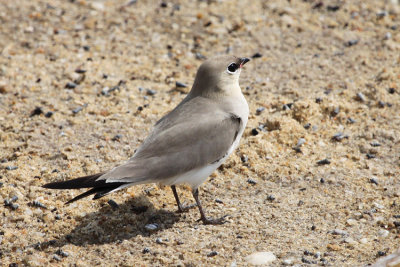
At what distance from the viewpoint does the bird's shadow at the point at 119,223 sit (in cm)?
478

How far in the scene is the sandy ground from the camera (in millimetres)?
4706

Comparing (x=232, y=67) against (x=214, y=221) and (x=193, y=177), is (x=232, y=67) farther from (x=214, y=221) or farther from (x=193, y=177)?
(x=214, y=221)

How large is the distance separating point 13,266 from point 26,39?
4.20 meters

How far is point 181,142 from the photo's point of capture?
15.8ft

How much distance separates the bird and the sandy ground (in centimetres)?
43

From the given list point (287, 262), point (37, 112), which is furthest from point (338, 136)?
point (37, 112)

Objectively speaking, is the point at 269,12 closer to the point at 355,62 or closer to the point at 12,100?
the point at 355,62

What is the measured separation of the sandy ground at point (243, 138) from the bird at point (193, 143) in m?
0.43

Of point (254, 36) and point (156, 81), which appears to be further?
point (254, 36)

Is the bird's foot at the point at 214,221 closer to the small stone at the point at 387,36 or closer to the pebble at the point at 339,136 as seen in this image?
the pebble at the point at 339,136

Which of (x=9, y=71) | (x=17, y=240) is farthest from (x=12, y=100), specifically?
(x=17, y=240)

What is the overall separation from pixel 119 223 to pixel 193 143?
94 centimetres

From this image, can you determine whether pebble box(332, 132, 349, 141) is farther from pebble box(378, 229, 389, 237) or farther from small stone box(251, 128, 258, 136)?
pebble box(378, 229, 389, 237)

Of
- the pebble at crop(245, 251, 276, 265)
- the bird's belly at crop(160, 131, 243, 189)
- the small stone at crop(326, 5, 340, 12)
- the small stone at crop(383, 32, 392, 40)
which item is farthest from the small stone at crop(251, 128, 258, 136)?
the small stone at crop(326, 5, 340, 12)
